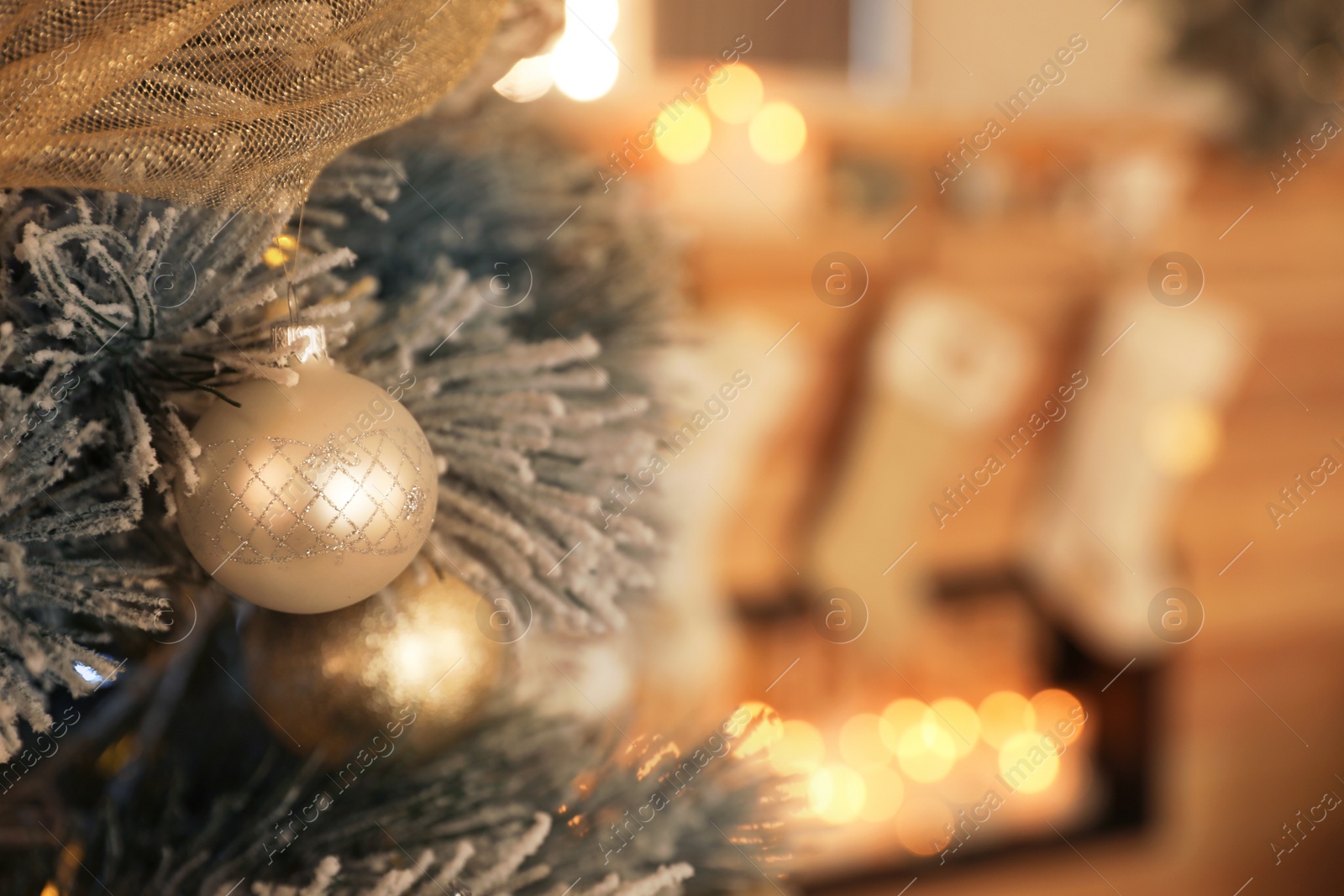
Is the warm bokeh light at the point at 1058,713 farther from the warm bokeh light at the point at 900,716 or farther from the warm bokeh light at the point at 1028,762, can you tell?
the warm bokeh light at the point at 900,716

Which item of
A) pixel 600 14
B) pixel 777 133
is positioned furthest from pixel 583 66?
pixel 777 133

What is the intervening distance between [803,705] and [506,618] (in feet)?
4.21

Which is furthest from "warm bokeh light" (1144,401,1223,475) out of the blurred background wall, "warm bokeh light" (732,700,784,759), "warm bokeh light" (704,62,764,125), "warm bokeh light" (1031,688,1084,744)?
"warm bokeh light" (732,700,784,759)

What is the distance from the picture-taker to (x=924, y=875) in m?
1.51

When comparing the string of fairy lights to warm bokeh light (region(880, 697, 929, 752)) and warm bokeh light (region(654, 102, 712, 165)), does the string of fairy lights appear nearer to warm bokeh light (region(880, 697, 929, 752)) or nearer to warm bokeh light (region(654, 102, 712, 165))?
warm bokeh light (region(654, 102, 712, 165))

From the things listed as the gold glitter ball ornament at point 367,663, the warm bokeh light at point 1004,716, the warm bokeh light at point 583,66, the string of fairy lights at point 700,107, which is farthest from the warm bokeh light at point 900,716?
the gold glitter ball ornament at point 367,663

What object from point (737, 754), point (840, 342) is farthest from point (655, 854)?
point (840, 342)

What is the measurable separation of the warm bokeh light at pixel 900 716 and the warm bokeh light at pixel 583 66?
1092 mm

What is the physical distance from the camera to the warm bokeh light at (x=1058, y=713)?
173 cm

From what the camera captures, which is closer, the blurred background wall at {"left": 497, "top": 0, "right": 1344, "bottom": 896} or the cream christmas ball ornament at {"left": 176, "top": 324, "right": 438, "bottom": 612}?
the cream christmas ball ornament at {"left": 176, "top": 324, "right": 438, "bottom": 612}

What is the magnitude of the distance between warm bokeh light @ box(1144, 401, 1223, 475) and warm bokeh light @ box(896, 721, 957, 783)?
0.58 meters

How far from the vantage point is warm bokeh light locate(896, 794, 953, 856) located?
61.8 inches

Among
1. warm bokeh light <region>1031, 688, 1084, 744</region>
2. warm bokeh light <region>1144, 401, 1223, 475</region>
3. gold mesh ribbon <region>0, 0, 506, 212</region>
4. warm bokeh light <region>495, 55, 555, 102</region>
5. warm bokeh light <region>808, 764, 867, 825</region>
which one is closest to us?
gold mesh ribbon <region>0, 0, 506, 212</region>

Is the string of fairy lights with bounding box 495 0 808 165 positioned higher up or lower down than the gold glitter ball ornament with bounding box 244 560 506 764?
higher up
